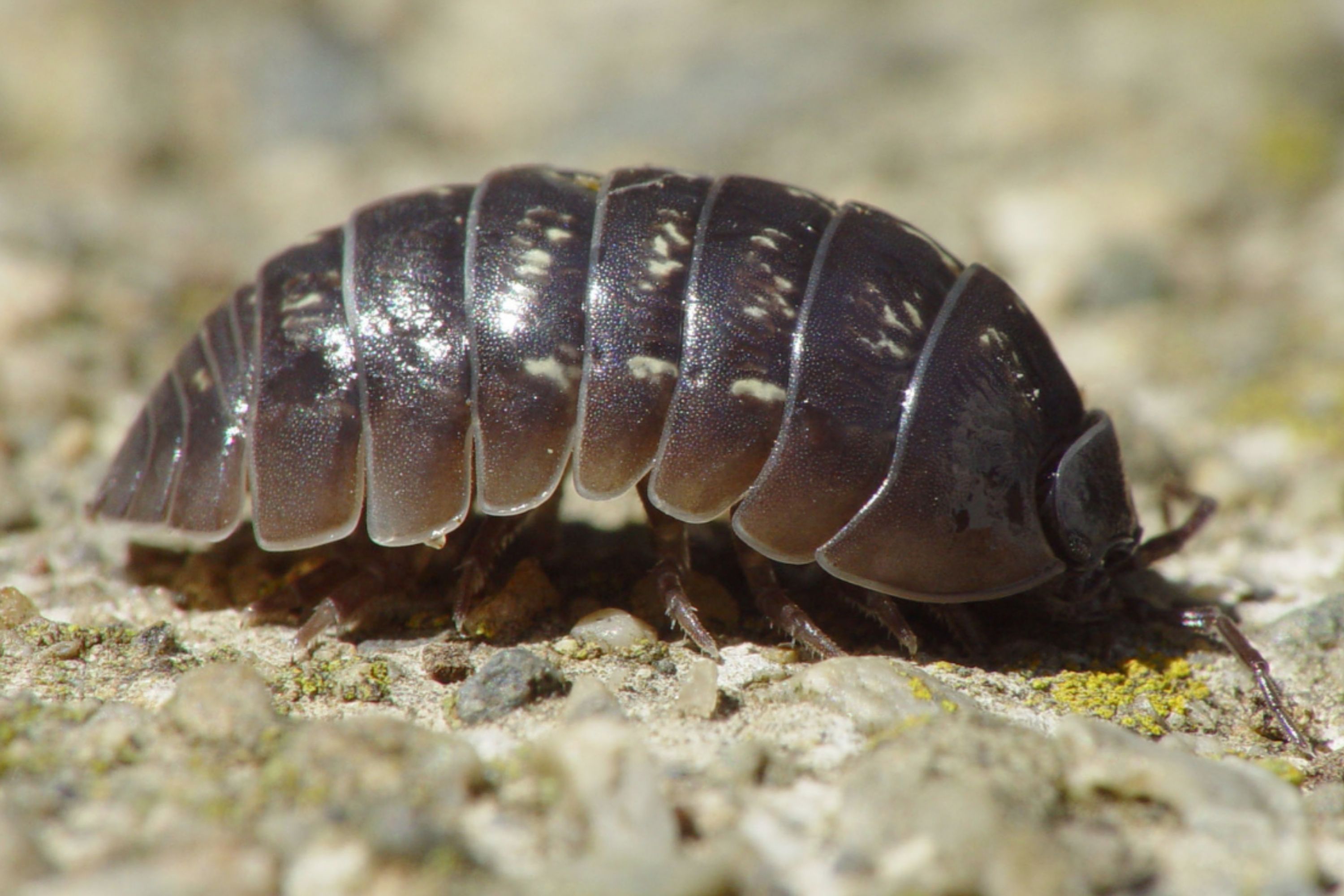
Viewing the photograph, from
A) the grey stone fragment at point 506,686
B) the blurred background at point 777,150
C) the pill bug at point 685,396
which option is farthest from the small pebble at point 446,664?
the blurred background at point 777,150

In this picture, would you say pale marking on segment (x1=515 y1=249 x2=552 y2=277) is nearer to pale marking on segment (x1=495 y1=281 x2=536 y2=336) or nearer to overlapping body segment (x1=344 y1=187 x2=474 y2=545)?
pale marking on segment (x1=495 y1=281 x2=536 y2=336)

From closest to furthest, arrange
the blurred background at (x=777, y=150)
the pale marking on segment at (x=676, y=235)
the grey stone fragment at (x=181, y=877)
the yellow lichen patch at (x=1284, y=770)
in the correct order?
the grey stone fragment at (x=181, y=877) → the yellow lichen patch at (x=1284, y=770) → the pale marking on segment at (x=676, y=235) → the blurred background at (x=777, y=150)

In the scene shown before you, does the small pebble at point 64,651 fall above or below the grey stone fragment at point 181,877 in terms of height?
above

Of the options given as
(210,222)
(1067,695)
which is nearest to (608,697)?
(1067,695)

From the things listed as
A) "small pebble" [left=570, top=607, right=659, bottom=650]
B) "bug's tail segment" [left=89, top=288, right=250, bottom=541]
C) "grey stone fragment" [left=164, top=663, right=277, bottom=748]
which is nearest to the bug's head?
"small pebble" [left=570, top=607, right=659, bottom=650]

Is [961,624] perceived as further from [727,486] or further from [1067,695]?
[727,486]

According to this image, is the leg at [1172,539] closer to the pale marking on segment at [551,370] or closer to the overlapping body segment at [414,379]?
the pale marking on segment at [551,370]

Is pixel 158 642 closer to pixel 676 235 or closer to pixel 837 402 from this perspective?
pixel 676 235
